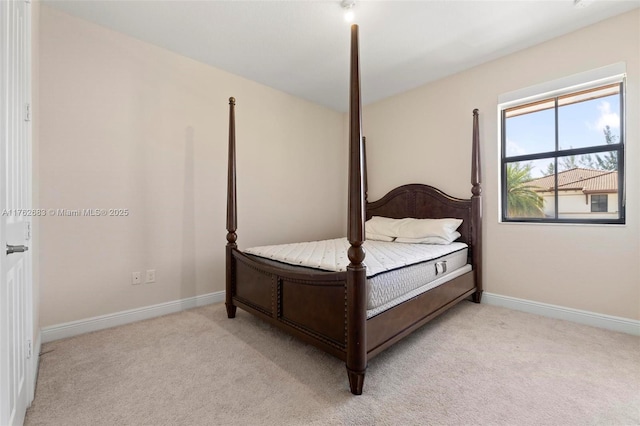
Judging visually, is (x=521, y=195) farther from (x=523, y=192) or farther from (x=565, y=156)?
(x=565, y=156)

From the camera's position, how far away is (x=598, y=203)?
7.96ft

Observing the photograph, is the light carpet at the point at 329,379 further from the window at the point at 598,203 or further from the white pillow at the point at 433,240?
the window at the point at 598,203

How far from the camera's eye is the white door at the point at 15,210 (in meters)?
0.93

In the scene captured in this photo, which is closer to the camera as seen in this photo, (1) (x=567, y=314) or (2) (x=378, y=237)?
(1) (x=567, y=314)

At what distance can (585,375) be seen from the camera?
5.38 ft

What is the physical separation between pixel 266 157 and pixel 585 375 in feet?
10.8

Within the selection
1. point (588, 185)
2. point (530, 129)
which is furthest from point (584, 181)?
point (530, 129)

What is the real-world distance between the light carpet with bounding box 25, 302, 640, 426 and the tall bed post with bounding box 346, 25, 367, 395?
0.19m

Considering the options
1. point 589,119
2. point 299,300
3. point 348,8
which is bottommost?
point 299,300

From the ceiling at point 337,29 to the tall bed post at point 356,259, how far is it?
40.8 inches

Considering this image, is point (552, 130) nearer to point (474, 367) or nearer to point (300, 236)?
point (474, 367)

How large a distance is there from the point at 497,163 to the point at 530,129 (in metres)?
0.45

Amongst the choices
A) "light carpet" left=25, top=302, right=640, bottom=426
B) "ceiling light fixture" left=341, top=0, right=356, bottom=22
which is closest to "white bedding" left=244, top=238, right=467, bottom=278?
Result: "light carpet" left=25, top=302, right=640, bottom=426

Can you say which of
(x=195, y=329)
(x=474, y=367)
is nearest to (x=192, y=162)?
(x=195, y=329)
